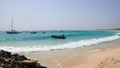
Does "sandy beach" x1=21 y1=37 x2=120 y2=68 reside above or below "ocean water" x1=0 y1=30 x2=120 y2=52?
above

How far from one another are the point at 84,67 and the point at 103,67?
1248mm

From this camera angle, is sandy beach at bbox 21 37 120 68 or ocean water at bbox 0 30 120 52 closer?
sandy beach at bbox 21 37 120 68

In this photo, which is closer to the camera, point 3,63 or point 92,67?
point 3,63

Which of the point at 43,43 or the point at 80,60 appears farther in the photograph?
the point at 43,43

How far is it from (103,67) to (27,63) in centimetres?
376

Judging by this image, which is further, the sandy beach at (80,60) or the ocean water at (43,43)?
the ocean water at (43,43)

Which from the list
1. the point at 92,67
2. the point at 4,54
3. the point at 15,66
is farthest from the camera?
the point at 4,54

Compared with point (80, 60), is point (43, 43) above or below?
below

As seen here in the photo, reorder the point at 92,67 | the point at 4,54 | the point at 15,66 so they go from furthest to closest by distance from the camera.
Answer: the point at 4,54 → the point at 92,67 → the point at 15,66

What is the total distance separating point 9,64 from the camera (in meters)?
11.0

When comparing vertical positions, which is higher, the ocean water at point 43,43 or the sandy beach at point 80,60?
the sandy beach at point 80,60

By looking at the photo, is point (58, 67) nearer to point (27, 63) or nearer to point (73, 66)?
point (73, 66)

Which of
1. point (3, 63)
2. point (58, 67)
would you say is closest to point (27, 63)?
point (3, 63)

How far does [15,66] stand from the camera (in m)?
10.9
